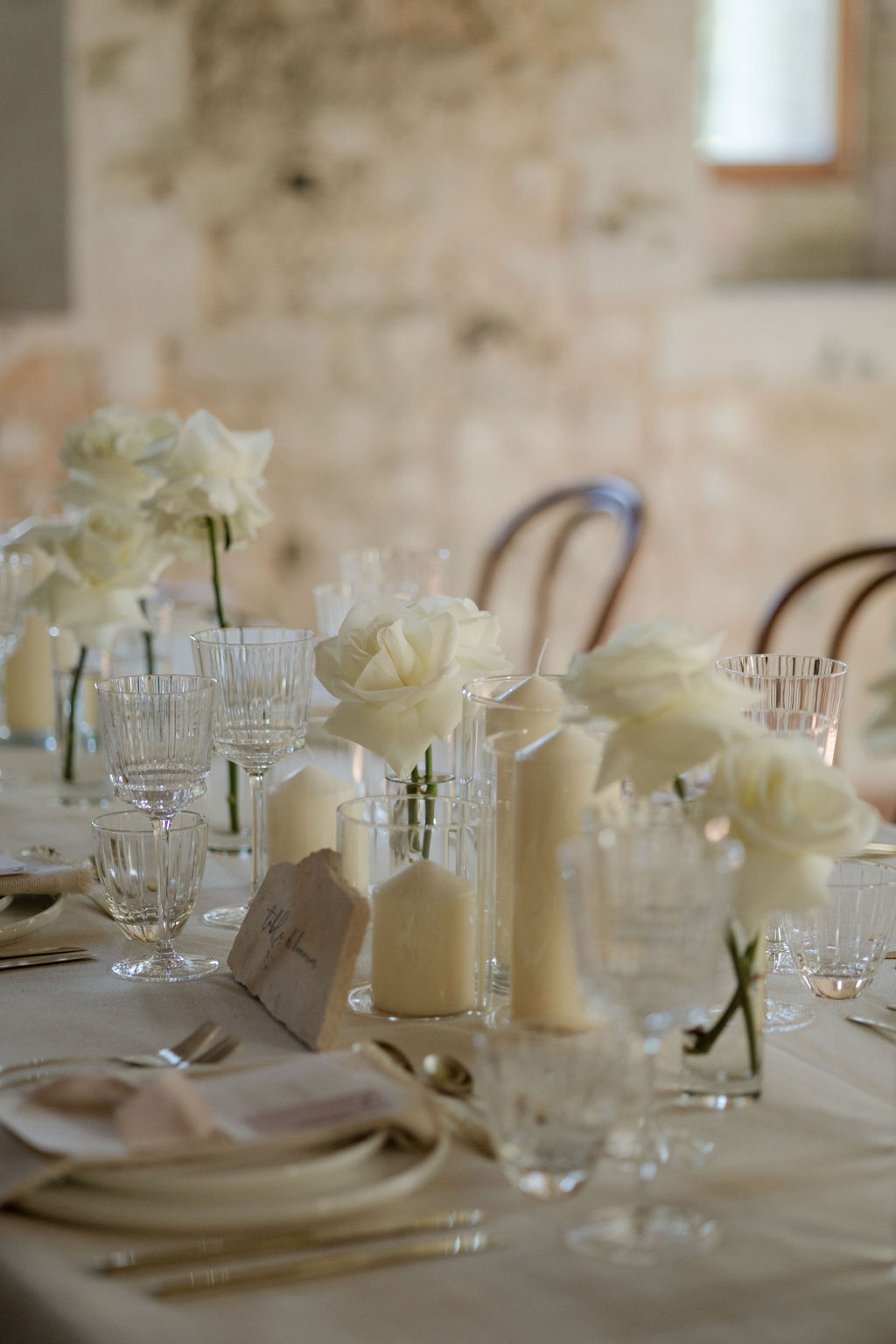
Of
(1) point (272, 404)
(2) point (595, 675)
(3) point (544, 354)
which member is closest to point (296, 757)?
(2) point (595, 675)

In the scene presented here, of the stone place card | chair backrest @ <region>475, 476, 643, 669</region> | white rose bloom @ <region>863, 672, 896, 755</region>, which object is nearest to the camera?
white rose bloom @ <region>863, 672, 896, 755</region>

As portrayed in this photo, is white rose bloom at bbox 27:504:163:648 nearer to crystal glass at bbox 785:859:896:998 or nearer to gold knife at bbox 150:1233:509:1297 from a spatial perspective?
crystal glass at bbox 785:859:896:998

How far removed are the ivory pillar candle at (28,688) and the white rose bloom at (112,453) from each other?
486 millimetres

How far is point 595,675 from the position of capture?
841mm

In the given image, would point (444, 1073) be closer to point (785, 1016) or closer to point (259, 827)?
point (785, 1016)

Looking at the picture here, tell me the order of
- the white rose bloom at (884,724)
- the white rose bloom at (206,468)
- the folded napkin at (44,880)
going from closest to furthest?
the white rose bloom at (884,724) < the folded napkin at (44,880) < the white rose bloom at (206,468)

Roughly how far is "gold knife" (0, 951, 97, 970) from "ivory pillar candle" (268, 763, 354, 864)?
0.18 m

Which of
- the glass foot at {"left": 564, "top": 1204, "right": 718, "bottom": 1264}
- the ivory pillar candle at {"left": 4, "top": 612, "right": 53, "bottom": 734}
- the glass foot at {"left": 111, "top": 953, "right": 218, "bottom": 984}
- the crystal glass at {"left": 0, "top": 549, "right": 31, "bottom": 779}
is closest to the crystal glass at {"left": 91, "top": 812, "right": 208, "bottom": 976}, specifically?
the glass foot at {"left": 111, "top": 953, "right": 218, "bottom": 984}

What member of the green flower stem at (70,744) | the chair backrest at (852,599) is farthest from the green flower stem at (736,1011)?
the chair backrest at (852,599)

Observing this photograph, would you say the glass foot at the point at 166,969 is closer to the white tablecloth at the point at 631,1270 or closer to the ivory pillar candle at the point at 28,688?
the white tablecloth at the point at 631,1270

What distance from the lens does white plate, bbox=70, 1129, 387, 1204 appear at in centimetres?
74

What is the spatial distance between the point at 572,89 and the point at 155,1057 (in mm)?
3010

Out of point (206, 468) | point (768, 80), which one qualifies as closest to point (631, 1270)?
point (206, 468)

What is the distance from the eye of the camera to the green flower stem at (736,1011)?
86 cm
